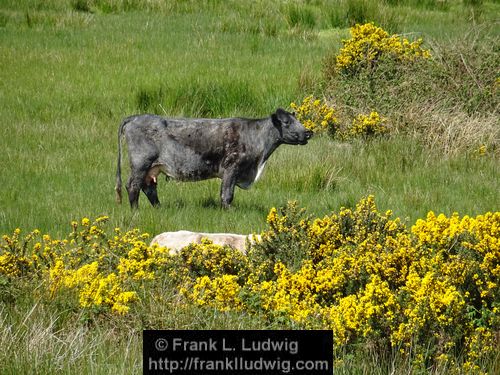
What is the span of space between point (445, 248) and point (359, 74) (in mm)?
7740

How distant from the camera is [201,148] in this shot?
36.4 feet

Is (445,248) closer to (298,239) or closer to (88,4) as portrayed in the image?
(298,239)

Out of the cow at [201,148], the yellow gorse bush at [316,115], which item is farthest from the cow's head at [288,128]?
the yellow gorse bush at [316,115]

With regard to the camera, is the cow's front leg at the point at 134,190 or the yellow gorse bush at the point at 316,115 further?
the yellow gorse bush at the point at 316,115

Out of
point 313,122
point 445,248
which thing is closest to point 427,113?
point 313,122

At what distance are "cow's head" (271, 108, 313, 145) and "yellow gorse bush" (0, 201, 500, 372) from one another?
2.56 metres

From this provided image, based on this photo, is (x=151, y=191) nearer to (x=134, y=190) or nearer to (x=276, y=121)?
(x=134, y=190)

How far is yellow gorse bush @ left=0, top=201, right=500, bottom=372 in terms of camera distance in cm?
670

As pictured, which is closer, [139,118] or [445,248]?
[445,248]

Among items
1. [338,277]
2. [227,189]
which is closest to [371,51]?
[227,189]

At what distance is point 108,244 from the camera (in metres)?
8.41

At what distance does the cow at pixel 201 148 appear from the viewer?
36.0ft

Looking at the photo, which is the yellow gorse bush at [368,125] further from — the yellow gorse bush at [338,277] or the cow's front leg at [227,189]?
the yellow gorse bush at [338,277]

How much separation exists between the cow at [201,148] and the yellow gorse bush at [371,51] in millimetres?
4398
